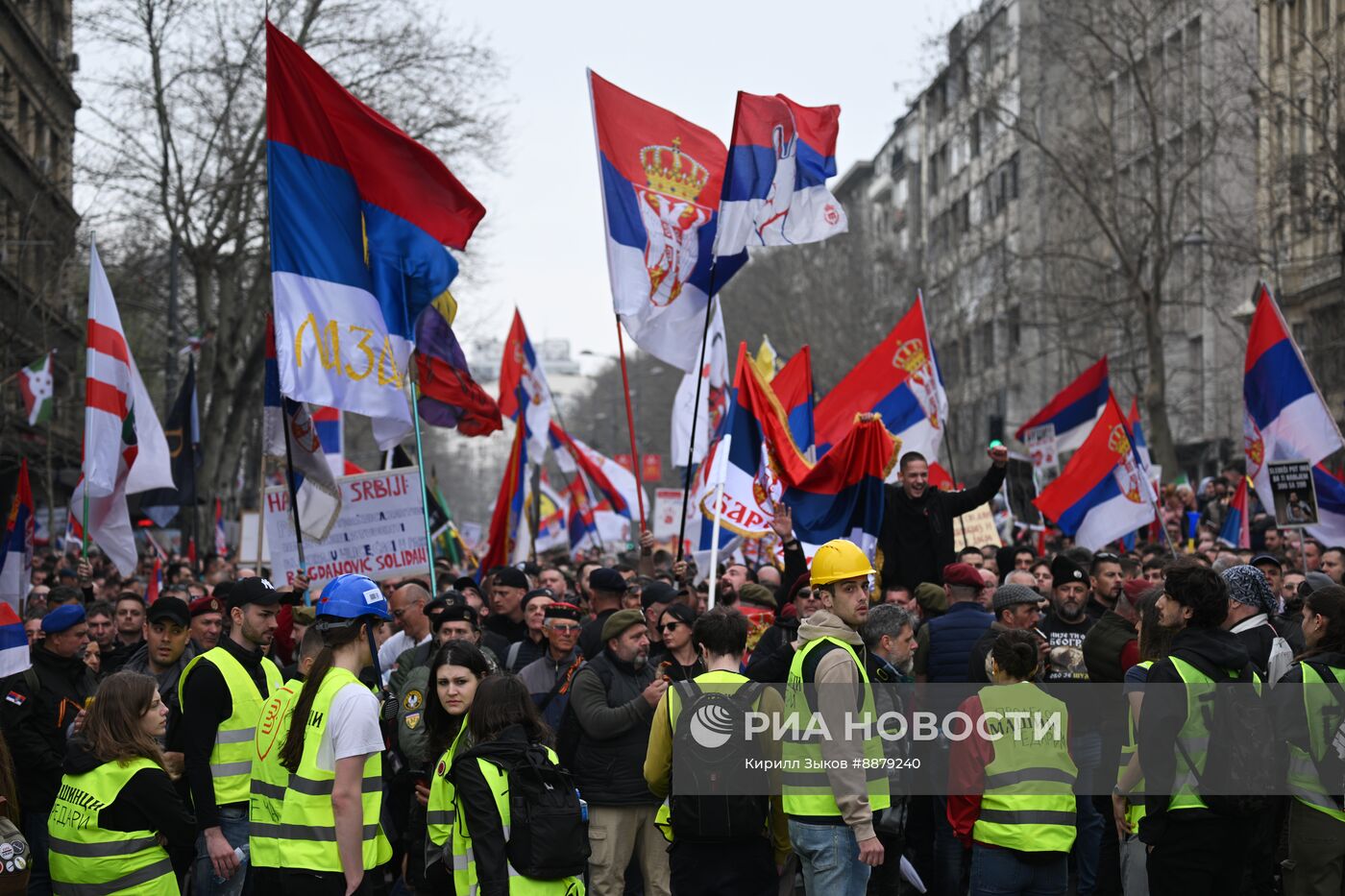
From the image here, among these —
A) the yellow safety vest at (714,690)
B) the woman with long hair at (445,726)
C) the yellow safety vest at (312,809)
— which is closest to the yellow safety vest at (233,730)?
the woman with long hair at (445,726)

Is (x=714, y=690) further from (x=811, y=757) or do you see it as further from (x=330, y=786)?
(x=330, y=786)

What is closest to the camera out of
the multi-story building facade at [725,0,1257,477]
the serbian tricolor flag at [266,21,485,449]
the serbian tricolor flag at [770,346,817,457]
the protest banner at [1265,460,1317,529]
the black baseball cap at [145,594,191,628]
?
the black baseball cap at [145,594,191,628]

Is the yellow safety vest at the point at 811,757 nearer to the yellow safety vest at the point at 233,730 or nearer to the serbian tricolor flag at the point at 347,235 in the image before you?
the yellow safety vest at the point at 233,730

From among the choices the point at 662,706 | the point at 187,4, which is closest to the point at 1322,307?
the point at 187,4

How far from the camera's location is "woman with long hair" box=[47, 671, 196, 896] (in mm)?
6504

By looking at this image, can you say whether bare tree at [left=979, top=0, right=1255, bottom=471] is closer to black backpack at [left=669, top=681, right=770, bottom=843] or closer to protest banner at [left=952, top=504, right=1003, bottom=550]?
protest banner at [left=952, top=504, right=1003, bottom=550]

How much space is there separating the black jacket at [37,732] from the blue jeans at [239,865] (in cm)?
121

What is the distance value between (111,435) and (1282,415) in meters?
9.29

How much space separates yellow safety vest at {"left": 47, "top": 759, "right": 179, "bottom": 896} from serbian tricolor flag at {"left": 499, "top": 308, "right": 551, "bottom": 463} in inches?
506

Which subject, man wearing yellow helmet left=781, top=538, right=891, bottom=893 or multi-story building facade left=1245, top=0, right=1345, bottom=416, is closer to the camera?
man wearing yellow helmet left=781, top=538, right=891, bottom=893

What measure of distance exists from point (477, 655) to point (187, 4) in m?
29.0

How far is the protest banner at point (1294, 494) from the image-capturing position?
13.2 meters

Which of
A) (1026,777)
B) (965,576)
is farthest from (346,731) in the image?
(965,576)

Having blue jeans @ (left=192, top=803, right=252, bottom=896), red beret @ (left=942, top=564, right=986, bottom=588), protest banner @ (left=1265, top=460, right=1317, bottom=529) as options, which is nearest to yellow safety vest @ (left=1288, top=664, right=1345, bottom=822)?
red beret @ (left=942, top=564, right=986, bottom=588)
